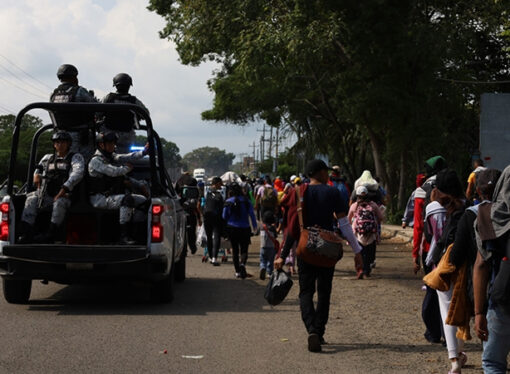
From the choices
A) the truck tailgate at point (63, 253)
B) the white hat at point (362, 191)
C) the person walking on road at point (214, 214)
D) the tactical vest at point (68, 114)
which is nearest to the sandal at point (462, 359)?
the truck tailgate at point (63, 253)

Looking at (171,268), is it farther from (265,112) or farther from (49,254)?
(265,112)

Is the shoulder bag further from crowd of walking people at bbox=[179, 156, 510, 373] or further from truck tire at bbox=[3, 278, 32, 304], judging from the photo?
truck tire at bbox=[3, 278, 32, 304]

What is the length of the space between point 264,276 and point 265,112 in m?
25.4

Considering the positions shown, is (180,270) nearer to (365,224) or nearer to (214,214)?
(214,214)

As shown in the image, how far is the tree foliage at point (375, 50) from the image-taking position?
2342 centimetres

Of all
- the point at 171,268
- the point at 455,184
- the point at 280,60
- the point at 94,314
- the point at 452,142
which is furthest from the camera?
the point at 452,142

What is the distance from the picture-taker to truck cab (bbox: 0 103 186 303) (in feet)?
33.2

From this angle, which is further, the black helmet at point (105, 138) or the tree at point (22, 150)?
the tree at point (22, 150)

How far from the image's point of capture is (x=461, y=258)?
228 inches

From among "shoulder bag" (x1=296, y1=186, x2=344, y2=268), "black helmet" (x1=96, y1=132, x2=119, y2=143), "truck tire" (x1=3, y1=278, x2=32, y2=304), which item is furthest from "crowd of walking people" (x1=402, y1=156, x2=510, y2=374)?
"truck tire" (x1=3, y1=278, x2=32, y2=304)

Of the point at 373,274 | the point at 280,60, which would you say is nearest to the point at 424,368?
the point at 373,274

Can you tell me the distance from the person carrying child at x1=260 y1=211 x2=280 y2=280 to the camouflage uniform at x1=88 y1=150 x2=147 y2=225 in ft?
11.8

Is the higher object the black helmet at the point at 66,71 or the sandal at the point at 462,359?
the black helmet at the point at 66,71

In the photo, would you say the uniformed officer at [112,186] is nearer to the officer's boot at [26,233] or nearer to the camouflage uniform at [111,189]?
the camouflage uniform at [111,189]
